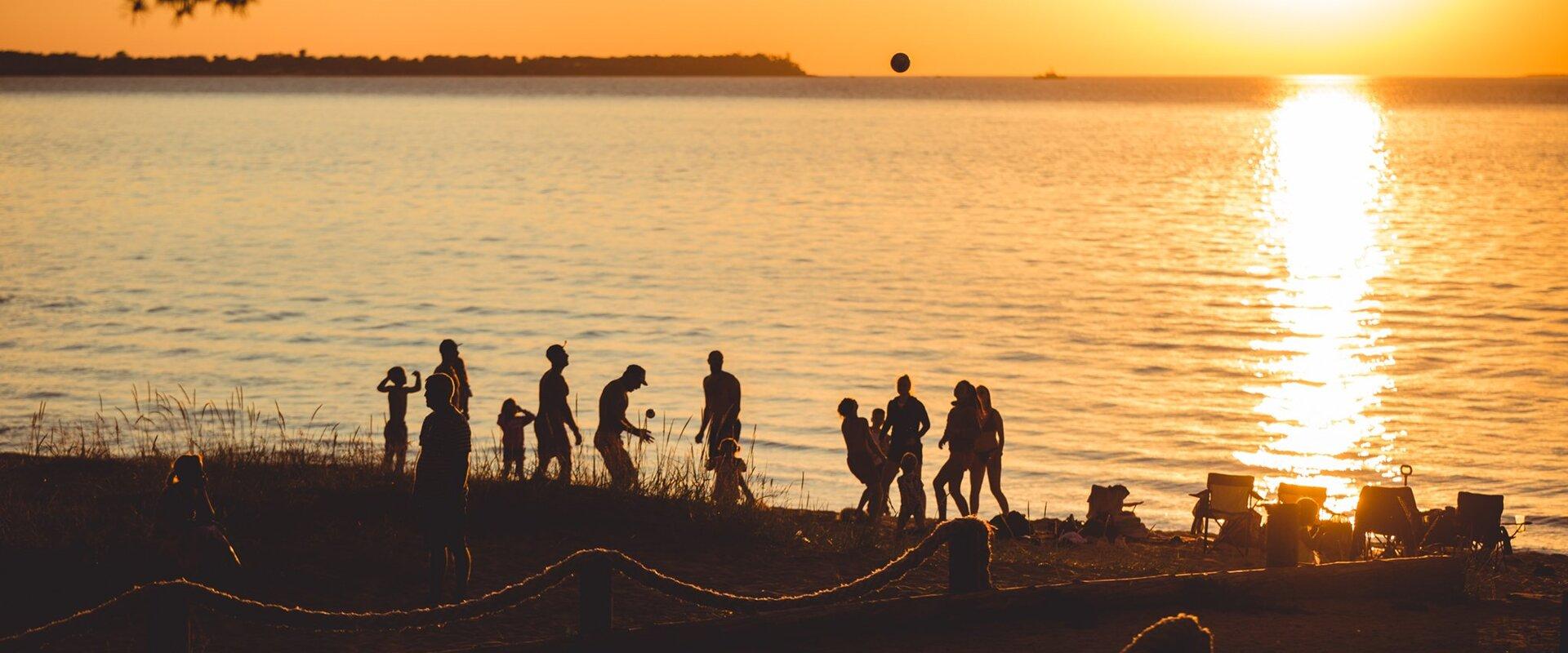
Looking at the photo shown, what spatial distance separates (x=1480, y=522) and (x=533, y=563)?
8.04 metres

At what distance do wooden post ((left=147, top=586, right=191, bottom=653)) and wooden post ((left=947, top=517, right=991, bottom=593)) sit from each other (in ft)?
14.9

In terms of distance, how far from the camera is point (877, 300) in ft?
117

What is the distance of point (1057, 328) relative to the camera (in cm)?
3197

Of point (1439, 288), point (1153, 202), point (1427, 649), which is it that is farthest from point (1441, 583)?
point (1153, 202)

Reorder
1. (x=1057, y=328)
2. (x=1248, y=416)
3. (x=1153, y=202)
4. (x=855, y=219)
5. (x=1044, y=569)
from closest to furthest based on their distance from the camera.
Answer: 1. (x=1044, y=569)
2. (x=1248, y=416)
3. (x=1057, y=328)
4. (x=855, y=219)
5. (x=1153, y=202)

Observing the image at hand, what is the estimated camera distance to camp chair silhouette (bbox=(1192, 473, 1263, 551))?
14.4m

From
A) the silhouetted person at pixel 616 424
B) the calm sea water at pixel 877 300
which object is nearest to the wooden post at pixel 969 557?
the silhouetted person at pixel 616 424

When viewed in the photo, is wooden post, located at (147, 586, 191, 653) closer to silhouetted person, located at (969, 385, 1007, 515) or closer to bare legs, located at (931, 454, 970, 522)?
bare legs, located at (931, 454, 970, 522)

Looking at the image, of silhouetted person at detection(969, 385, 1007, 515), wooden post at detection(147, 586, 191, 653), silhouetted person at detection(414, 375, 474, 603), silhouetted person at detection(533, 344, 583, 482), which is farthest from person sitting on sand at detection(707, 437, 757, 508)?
wooden post at detection(147, 586, 191, 653)

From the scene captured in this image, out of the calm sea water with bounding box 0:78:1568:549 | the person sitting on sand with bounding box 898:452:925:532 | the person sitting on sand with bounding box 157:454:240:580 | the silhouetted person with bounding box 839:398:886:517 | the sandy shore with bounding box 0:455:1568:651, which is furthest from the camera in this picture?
the calm sea water with bounding box 0:78:1568:549

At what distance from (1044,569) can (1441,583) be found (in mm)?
2858

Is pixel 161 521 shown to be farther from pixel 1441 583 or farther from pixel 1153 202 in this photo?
pixel 1153 202

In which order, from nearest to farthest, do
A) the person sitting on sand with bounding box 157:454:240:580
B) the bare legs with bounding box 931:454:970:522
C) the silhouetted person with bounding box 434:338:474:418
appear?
the person sitting on sand with bounding box 157:454:240:580 → the silhouetted person with bounding box 434:338:474:418 → the bare legs with bounding box 931:454:970:522

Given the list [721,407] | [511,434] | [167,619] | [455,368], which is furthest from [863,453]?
[167,619]
